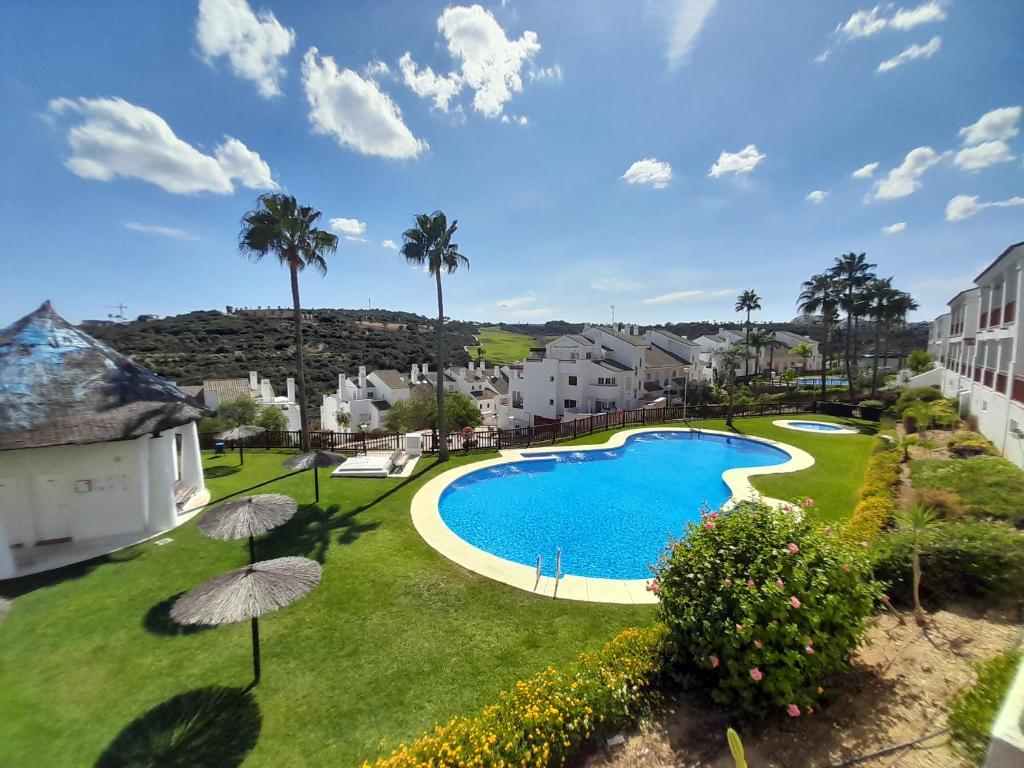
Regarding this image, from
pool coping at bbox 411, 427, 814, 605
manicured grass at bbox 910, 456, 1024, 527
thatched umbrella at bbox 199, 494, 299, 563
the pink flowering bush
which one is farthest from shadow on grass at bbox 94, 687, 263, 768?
manicured grass at bbox 910, 456, 1024, 527

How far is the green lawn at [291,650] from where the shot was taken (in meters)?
5.77

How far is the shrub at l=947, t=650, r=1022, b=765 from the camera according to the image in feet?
12.6

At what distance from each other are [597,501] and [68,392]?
59.3 feet

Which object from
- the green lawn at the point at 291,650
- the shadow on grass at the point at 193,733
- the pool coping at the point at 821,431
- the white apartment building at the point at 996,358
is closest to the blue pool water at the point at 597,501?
the green lawn at the point at 291,650

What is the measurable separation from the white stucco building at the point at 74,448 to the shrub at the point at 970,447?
29068 mm

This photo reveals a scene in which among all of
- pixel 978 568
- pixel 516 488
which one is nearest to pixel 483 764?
pixel 978 568

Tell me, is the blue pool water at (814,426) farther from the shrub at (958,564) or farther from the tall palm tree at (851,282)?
the shrub at (958,564)

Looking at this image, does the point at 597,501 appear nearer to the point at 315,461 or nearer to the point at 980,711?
the point at 315,461

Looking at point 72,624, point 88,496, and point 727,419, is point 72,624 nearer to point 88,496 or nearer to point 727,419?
point 88,496

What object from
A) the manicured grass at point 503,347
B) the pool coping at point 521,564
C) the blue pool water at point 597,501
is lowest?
the blue pool water at point 597,501

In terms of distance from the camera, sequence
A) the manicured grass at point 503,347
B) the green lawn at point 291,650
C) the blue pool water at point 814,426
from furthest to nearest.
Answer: the manicured grass at point 503,347, the blue pool water at point 814,426, the green lawn at point 291,650

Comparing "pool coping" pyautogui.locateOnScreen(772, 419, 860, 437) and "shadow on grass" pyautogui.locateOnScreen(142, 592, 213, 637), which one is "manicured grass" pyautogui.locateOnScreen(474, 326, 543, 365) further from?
"shadow on grass" pyautogui.locateOnScreen(142, 592, 213, 637)

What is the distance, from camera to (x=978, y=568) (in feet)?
22.2

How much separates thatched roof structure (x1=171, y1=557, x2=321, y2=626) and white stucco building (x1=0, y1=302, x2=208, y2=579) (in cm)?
813
